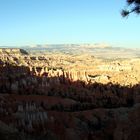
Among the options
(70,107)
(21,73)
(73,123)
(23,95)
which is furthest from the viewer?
(21,73)

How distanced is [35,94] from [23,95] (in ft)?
21.8

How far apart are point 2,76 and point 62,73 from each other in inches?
1225

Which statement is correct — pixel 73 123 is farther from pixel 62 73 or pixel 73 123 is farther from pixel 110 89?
pixel 62 73

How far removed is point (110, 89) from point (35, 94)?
2592cm

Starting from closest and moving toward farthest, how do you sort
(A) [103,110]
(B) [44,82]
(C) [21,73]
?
(A) [103,110] → (B) [44,82] → (C) [21,73]

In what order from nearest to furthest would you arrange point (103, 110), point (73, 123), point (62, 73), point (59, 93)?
point (73, 123)
point (103, 110)
point (59, 93)
point (62, 73)

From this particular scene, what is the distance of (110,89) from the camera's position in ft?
454

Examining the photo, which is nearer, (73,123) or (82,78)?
(73,123)

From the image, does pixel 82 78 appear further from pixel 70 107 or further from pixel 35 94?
pixel 70 107

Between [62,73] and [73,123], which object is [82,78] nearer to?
[62,73]

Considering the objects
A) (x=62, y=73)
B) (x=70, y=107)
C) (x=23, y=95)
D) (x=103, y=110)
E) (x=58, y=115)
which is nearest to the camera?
(x=58, y=115)

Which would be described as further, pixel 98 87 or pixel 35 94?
pixel 98 87

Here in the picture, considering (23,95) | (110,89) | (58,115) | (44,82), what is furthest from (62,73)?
(58,115)

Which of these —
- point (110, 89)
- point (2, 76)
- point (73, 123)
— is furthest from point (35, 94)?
point (73, 123)
